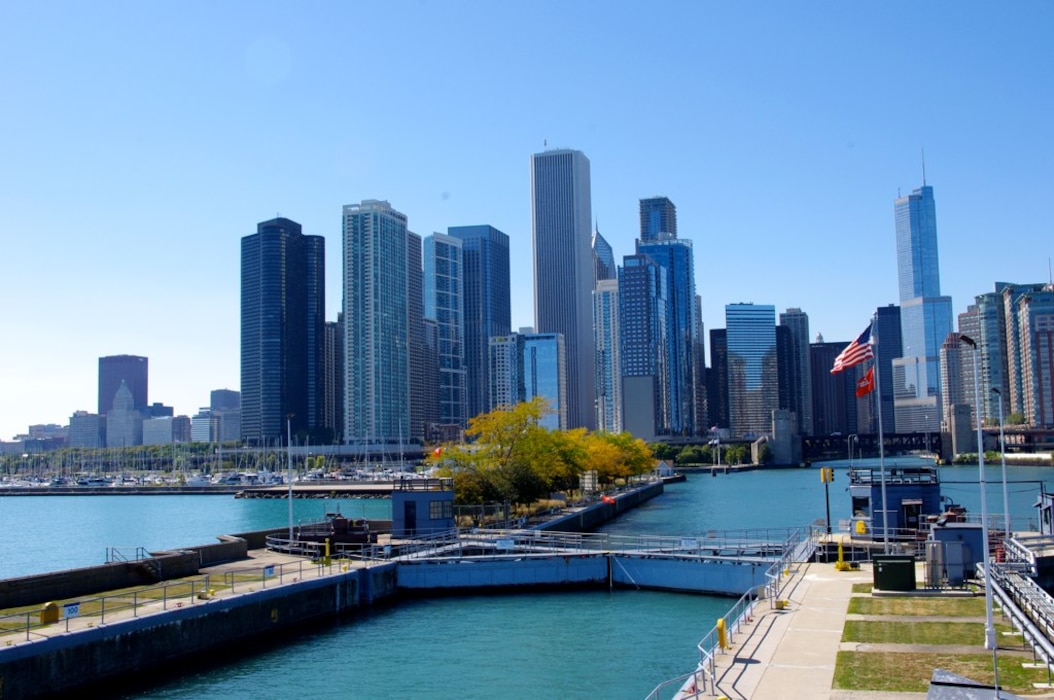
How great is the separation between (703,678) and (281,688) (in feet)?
55.3

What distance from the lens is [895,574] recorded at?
3838cm

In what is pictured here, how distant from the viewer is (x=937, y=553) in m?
39.4

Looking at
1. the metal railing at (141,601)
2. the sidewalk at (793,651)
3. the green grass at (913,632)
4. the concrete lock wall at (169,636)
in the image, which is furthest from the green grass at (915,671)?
the metal railing at (141,601)

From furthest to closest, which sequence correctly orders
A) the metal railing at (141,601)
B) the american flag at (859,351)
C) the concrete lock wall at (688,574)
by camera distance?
the concrete lock wall at (688,574), the american flag at (859,351), the metal railing at (141,601)

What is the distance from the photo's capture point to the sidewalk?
24.4 m

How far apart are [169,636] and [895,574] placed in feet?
88.0

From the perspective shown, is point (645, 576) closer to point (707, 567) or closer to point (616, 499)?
point (707, 567)

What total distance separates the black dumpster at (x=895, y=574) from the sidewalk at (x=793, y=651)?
4.51ft

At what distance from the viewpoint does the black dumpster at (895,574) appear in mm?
38344

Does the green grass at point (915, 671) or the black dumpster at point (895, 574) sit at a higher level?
the black dumpster at point (895, 574)

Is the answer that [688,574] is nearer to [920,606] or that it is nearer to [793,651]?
[920,606]

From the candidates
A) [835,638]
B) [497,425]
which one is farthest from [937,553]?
[497,425]

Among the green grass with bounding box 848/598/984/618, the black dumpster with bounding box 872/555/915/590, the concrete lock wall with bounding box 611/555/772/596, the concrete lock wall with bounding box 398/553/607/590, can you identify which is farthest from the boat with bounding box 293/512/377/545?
the green grass with bounding box 848/598/984/618

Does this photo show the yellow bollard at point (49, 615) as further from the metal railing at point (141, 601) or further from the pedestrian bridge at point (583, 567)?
the pedestrian bridge at point (583, 567)
